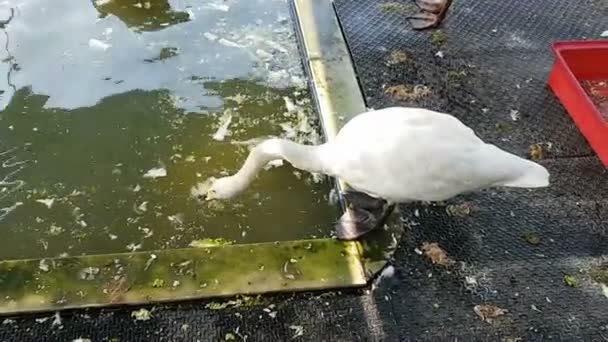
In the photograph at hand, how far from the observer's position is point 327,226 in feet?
8.87

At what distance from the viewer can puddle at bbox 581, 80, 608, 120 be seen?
319cm

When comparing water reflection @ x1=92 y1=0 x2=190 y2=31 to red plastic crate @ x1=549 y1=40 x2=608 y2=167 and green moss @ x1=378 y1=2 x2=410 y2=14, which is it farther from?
red plastic crate @ x1=549 y1=40 x2=608 y2=167

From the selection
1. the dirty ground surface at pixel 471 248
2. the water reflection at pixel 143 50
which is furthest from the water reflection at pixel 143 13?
the dirty ground surface at pixel 471 248

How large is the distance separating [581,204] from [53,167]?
211 centimetres

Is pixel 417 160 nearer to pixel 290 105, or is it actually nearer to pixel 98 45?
pixel 290 105

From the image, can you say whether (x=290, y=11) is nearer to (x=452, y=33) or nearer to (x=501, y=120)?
(x=452, y=33)

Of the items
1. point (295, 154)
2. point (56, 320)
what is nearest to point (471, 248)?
point (295, 154)

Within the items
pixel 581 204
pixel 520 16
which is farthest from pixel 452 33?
pixel 581 204

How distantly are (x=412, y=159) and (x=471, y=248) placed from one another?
0.52 m

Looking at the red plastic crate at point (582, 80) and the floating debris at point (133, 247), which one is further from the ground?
the red plastic crate at point (582, 80)

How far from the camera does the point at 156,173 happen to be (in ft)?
9.34

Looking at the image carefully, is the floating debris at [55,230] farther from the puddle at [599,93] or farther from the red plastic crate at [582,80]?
the puddle at [599,93]

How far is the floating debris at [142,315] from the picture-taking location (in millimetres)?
2277

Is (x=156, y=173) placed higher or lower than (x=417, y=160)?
lower
